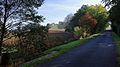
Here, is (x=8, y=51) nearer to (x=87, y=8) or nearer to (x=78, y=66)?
(x=78, y=66)

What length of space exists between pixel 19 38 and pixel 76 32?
46.3 meters

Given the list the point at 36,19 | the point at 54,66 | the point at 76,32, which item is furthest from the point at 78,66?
the point at 76,32

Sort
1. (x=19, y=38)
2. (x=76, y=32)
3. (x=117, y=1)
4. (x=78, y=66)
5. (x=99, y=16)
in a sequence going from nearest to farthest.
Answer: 1. (x=78, y=66)
2. (x=19, y=38)
3. (x=117, y=1)
4. (x=76, y=32)
5. (x=99, y=16)

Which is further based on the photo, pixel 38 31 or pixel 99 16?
pixel 99 16

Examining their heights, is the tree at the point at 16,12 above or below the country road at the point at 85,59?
above

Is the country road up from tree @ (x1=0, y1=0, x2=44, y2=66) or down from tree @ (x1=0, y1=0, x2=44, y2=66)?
down

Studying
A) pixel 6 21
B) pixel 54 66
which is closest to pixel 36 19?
pixel 6 21

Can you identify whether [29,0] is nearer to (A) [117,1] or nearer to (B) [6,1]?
(B) [6,1]

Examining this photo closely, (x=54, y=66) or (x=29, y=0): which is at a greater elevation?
(x=29, y=0)

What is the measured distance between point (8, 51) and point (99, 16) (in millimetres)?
91979

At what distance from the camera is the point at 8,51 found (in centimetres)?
1755

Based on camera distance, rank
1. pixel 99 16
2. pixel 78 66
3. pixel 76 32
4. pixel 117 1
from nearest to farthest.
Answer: pixel 78 66 → pixel 117 1 → pixel 76 32 → pixel 99 16

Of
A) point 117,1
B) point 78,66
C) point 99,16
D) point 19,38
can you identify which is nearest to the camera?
point 78,66

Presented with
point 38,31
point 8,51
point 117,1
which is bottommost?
point 8,51
